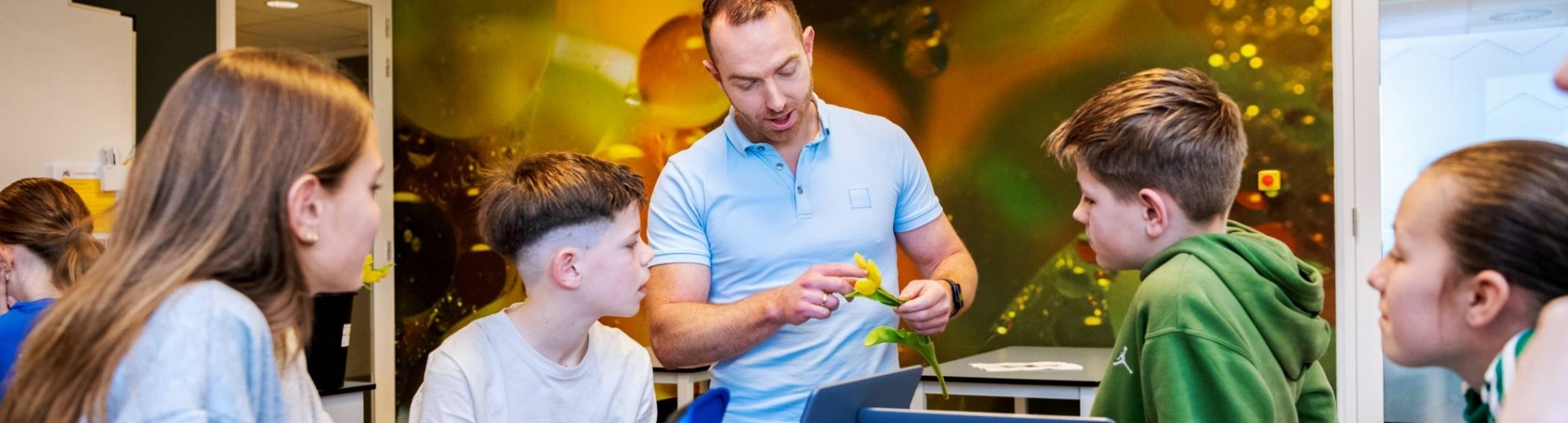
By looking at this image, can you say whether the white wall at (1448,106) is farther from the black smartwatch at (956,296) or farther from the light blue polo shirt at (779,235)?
the light blue polo shirt at (779,235)

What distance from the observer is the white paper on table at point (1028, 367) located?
13.2ft

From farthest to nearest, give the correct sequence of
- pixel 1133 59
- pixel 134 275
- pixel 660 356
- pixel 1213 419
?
pixel 1133 59
pixel 660 356
pixel 1213 419
pixel 134 275

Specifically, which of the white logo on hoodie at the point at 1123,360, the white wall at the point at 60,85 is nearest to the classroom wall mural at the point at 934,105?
the white wall at the point at 60,85

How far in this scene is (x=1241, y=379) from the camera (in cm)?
156

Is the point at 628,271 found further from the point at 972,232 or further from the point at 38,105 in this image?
the point at 38,105

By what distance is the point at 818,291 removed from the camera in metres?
2.00

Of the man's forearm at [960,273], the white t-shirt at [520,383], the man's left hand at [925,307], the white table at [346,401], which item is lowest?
the white table at [346,401]

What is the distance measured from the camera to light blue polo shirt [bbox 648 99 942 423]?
2250 mm

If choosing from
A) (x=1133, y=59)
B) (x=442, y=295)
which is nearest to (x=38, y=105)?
(x=442, y=295)

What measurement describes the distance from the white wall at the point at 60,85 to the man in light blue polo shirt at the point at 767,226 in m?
3.62

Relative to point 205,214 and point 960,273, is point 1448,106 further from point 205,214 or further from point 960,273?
point 205,214

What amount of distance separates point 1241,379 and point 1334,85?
323 centimetres

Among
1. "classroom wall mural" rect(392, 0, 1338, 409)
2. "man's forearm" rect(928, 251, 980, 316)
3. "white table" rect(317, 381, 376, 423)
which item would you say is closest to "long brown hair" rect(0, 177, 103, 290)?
"white table" rect(317, 381, 376, 423)

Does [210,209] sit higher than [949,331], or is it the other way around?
[210,209]
